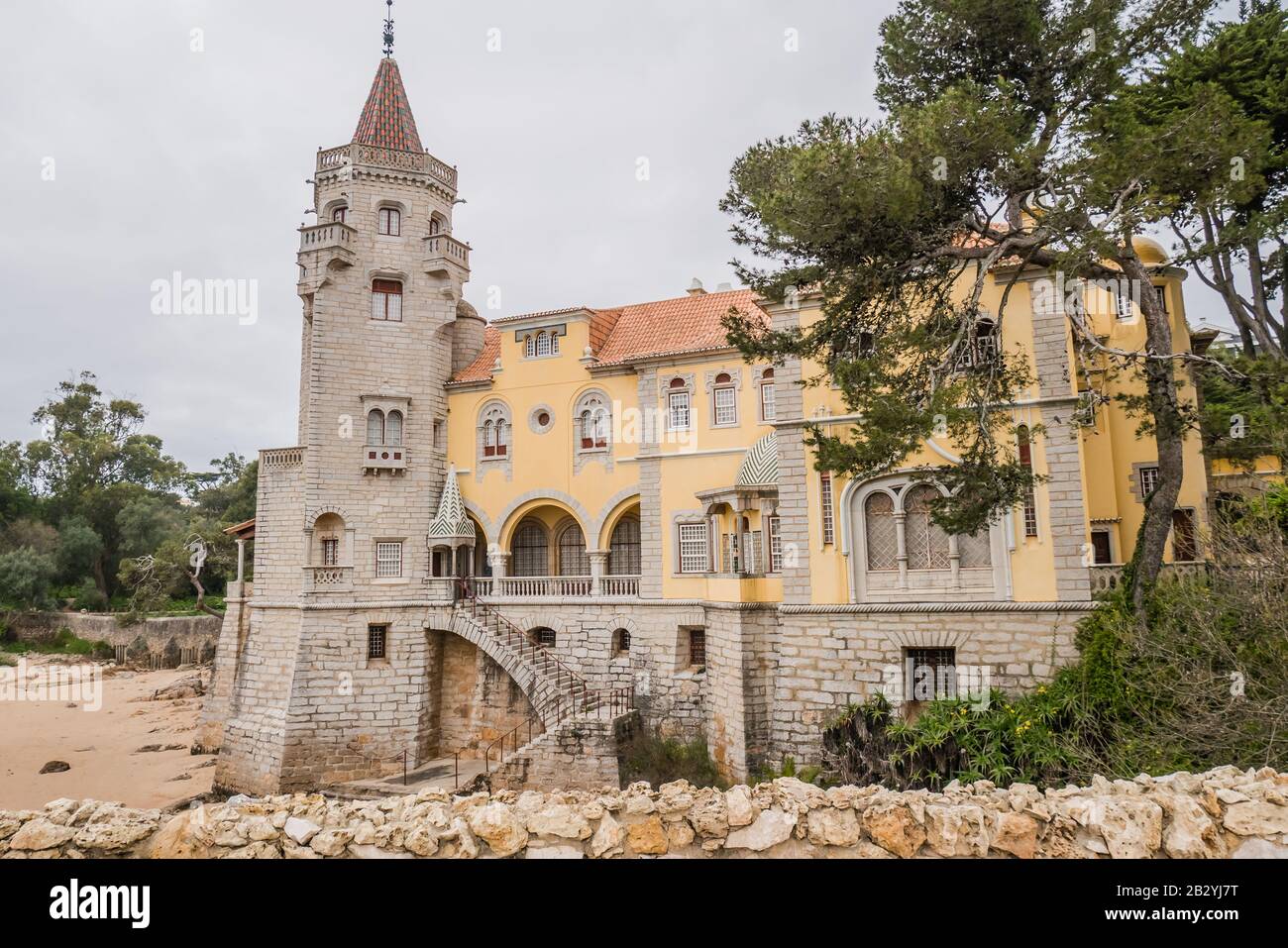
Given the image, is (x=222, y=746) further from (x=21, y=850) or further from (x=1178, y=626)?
(x=1178, y=626)

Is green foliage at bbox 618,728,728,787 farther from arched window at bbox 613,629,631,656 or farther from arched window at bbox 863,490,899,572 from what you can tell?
arched window at bbox 863,490,899,572

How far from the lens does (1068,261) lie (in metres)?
12.6

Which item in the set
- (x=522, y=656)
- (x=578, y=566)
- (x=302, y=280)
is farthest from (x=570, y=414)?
(x=302, y=280)

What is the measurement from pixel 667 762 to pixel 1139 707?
36.6ft

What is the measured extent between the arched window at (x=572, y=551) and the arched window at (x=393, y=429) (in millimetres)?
6187

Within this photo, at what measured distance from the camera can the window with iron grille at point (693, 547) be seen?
886 inches

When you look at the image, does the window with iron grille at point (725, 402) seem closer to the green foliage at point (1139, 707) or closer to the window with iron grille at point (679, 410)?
the window with iron grille at point (679, 410)

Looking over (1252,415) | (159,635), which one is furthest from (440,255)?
(159,635)

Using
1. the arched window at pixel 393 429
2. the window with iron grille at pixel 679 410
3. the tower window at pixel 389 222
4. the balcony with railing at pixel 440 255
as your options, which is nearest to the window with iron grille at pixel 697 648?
the window with iron grille at pixel 679 410

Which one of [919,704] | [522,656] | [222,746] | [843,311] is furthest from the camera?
[222,746]

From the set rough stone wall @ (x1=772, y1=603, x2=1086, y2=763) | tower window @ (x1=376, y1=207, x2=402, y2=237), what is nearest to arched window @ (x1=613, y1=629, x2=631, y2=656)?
rough stone wall @ (x1=772, y1=603, x2=1086, y2=763)

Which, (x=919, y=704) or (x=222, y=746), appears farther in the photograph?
(x=222, y=746)

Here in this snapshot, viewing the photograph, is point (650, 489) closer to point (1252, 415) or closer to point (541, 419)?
point (541, 419)
